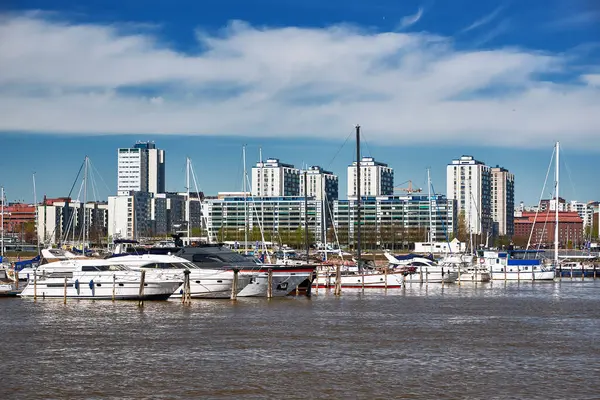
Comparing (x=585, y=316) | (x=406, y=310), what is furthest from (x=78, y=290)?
(x=585, y=316)

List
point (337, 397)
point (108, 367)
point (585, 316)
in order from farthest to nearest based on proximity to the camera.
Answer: point (585, 316) < point (108, 367) < point (337, 397)

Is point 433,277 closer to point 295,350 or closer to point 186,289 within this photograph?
point 186,289

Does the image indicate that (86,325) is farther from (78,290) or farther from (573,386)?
(573,386)

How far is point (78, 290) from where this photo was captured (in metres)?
58.5

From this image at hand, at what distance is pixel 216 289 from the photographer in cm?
5944

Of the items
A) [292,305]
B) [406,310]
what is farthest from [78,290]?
[406,310]

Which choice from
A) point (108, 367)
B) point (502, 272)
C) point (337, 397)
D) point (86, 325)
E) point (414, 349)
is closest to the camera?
A: point (337, 397)

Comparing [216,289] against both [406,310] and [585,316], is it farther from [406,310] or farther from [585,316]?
[585,316]

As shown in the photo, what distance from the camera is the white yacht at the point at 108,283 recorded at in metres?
57.5

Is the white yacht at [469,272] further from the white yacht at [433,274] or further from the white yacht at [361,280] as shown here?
the white yacht at [361,280]

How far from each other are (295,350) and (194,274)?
77.5 ft

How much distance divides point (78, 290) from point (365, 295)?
21164 mm

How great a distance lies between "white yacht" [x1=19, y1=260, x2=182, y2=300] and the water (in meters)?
0.93

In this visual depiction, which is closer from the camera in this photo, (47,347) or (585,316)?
(47,347)
